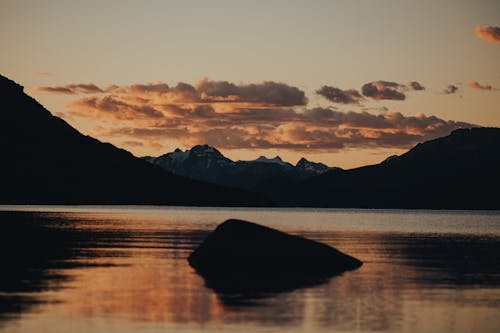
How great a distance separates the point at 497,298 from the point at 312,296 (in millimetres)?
8471

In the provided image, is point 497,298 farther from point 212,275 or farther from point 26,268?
point 26,268

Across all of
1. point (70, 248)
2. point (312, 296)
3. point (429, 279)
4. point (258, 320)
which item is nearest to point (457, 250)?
point (429, 279)

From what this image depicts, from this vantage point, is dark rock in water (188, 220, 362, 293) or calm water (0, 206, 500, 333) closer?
calm water (0, 206, 500, 333)

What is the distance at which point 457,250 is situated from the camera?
2908 inches

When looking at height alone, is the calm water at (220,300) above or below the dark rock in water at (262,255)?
below

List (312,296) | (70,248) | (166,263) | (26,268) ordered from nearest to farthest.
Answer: (312,296) < (26,268) < (166,263) < (70,248)

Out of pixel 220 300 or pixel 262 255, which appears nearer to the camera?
pixel 220 300

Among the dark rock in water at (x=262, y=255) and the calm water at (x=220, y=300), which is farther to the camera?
the dark rock in water at (x=262, y=255)

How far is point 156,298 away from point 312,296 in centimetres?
700

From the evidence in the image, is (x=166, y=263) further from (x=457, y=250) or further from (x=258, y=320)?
(x=457, y=250)

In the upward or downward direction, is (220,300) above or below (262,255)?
below

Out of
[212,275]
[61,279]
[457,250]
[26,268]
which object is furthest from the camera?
[457,250]

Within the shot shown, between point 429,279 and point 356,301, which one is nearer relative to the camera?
point 356,301

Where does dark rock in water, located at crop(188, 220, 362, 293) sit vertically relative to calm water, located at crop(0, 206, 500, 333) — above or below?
above
